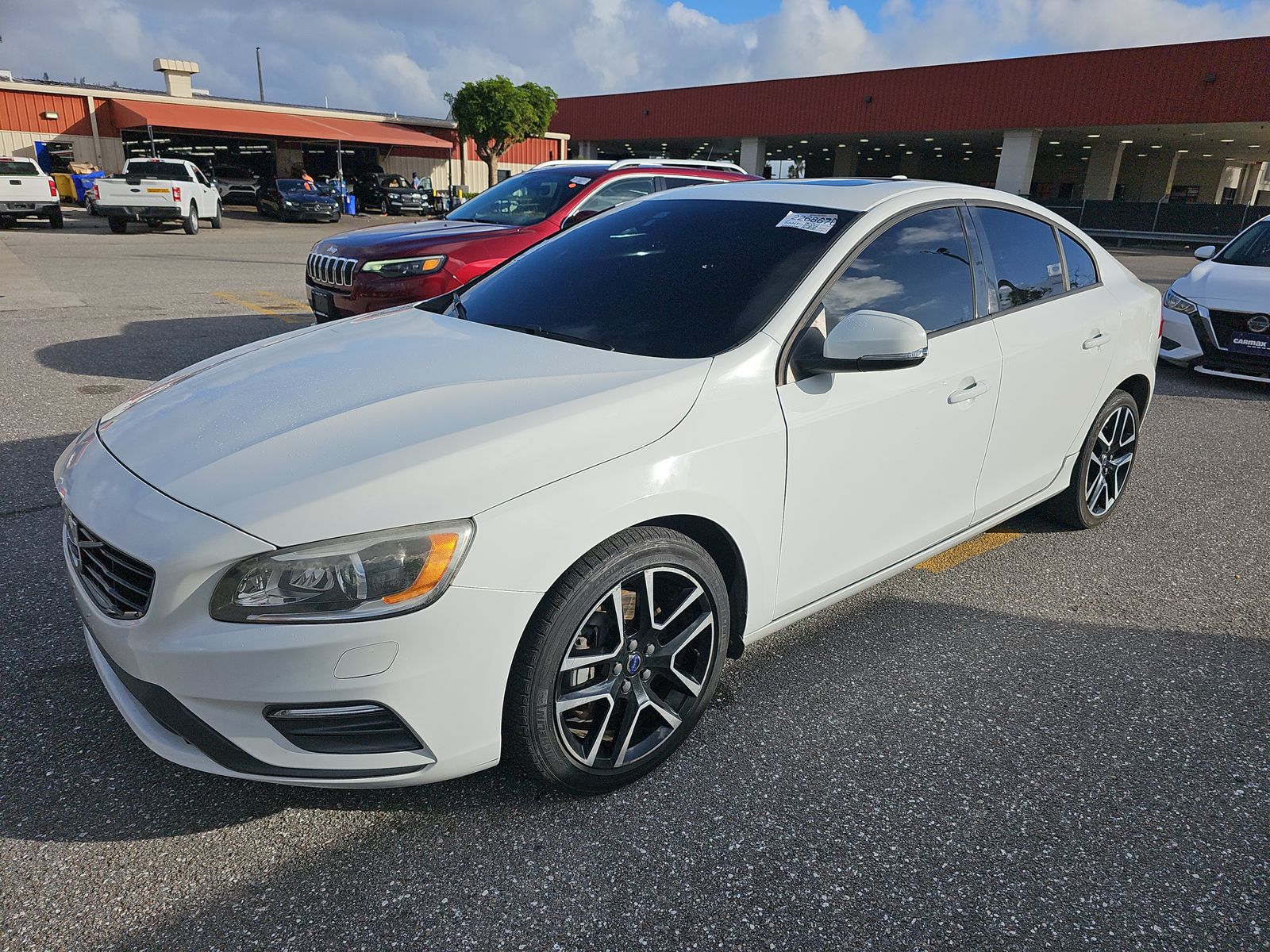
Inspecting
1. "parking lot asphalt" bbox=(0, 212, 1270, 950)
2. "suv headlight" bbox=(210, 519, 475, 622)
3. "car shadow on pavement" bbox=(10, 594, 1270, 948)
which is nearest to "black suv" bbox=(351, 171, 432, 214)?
"parking lot asphalt" bbox=(0, 212, 1270, 950)

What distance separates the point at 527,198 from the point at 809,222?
212 inches

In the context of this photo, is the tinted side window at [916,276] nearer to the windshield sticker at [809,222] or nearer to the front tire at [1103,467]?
the windshield sticker at [809,222]

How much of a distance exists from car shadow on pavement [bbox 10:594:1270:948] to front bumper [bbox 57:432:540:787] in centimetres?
29

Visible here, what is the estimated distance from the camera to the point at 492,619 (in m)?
2.01

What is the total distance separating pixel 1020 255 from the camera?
143 inches

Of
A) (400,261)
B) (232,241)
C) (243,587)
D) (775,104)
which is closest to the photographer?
(243,587)

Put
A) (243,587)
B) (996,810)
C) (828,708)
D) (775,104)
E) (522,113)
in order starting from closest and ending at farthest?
(243,587), (996,810), (828,708), (775,104), (522,113)

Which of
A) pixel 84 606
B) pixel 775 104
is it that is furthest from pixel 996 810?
pixel 775 104

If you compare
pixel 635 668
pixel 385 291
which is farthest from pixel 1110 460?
pixel 385 291

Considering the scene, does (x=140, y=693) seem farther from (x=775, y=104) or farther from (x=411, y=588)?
(x=775, y=104)

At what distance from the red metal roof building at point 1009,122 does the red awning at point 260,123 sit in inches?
496

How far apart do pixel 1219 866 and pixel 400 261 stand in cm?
588

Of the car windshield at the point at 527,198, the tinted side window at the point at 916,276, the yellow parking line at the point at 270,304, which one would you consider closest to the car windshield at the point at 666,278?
the tinted side window at the point at 916,276

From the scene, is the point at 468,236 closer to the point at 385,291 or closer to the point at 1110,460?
the point at 385,291
